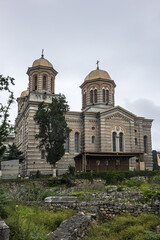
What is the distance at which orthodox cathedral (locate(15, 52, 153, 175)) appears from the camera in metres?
28.6

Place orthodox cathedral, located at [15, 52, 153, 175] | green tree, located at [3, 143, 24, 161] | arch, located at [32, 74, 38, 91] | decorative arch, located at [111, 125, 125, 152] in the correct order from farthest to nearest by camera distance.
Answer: decorative arch, located at [111, 125, 125, 152] → arch, located at [32, 74, 38, 91] → green tree, located at [3, 143, 24, 161] → orthodox cathedral, located at [15, 52, 153, 175]

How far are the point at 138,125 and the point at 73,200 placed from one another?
25.3m

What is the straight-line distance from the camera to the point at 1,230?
17.4 ft

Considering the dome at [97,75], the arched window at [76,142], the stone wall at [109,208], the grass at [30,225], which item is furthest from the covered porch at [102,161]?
the grass at [30,225]

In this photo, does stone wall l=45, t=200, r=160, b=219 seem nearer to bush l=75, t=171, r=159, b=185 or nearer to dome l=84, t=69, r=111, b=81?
bush l=75, t=171, r=159, b=185

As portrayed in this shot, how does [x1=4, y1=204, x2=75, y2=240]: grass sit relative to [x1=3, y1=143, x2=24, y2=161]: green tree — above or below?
below

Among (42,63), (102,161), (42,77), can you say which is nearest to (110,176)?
(102,161)

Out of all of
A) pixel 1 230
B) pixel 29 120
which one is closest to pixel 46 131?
pixel 29 120

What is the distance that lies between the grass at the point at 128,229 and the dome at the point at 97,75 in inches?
1102

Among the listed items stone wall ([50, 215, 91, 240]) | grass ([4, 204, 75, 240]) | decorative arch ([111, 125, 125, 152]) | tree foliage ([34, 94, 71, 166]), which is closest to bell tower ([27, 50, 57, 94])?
tree foliage ([34, 94, 71, 166])

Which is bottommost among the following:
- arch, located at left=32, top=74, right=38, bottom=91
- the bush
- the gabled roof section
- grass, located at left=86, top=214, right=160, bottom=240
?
grass, located at left=86, top=214, right=160, bottom=240

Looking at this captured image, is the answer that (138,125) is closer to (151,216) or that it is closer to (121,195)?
(121,195)

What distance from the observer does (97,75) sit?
35.7m

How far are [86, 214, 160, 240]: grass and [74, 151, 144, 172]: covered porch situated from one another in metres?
15.8
